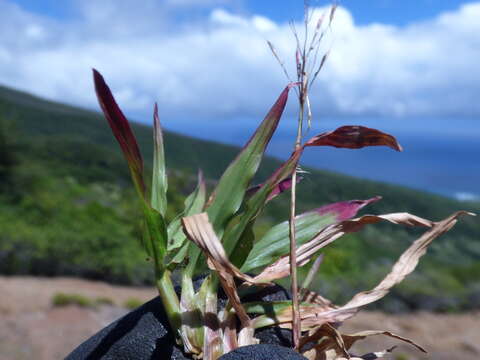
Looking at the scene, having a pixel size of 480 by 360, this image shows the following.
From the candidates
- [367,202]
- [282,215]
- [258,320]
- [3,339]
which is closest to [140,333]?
[258,320]

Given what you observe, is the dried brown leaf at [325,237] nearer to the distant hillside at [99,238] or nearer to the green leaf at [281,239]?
the green leaf at [281,239]

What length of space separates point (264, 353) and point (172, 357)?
0.17 m

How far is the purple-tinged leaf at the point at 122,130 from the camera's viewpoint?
3.07 ft

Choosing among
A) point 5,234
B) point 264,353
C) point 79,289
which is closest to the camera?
point 264,353

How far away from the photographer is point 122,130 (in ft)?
3.18

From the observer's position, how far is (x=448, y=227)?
1055 mm

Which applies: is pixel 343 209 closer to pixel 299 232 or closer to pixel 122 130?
pixel 299 232

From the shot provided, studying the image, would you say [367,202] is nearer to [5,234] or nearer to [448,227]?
[448,227]

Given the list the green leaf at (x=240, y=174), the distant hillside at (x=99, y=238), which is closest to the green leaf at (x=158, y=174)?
the green leaf at (x=240, y=174)

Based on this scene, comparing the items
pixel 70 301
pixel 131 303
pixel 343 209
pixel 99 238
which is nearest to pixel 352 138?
pixel 343 209

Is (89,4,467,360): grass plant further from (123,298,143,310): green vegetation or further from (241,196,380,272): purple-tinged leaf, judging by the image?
(123,298,143,310): green vegetation

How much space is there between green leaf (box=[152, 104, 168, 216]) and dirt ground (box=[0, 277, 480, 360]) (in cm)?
437

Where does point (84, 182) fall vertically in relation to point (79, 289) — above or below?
above

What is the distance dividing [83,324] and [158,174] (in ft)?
17.2
